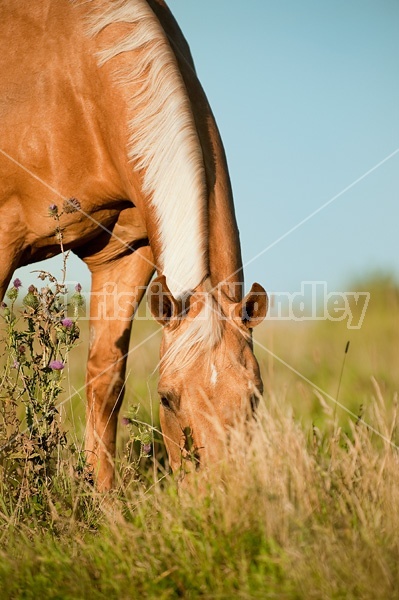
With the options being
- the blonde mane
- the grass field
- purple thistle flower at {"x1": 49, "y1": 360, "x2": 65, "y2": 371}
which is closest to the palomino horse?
the blonde mane

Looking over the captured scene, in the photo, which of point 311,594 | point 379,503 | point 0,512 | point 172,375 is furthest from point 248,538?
point 0,512

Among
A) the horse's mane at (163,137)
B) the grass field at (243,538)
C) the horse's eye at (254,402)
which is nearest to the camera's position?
the grass field at (243,538)

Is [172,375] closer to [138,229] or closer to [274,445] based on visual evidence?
[274,445]

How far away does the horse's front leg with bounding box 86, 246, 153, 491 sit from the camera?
4.95 metres

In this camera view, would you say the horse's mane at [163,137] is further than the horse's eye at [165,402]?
Yes

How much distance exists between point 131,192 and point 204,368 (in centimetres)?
135

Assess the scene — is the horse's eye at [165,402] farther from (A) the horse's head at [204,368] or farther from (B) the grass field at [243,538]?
(B) the grass field at [243,538]

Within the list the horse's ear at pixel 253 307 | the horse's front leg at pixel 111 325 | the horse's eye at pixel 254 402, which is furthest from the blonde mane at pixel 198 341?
the horse's front leg at pixel 111 325

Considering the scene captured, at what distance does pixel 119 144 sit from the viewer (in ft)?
13.0

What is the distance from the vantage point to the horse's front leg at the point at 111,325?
4949 mm

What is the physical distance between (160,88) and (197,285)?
3.79ft

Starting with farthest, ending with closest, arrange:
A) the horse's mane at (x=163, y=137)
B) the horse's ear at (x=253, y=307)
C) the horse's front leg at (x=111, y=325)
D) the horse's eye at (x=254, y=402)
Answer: the horse's front leg at (x=111, y=325) → the horse's mane at (x=163, y=137) → the horse's ear at (x=253, y=307) → the horse's eye at (x=254, y=402)

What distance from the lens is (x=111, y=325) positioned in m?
4.98

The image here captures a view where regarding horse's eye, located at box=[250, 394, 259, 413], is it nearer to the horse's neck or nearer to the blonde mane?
the blonde mane
